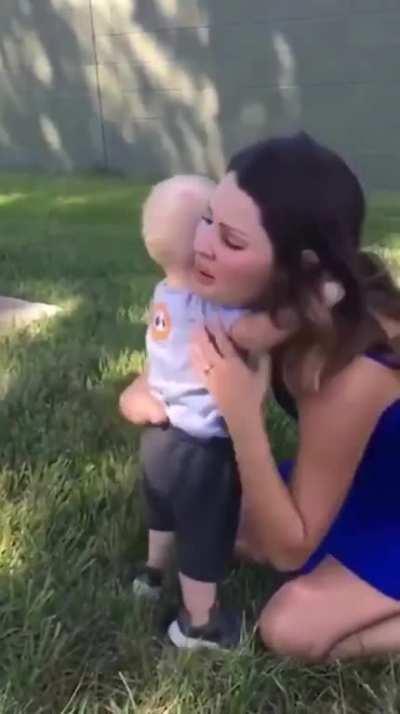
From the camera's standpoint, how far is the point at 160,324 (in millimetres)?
2553

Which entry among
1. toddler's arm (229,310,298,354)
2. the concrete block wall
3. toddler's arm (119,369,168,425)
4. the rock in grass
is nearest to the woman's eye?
toddler's arm (229,310,298,354)

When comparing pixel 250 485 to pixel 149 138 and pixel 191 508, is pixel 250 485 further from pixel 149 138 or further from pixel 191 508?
pixel 149 138

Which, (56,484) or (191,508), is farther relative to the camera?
(56,484)

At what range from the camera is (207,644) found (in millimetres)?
2473

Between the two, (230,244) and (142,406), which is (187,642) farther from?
(230,244)

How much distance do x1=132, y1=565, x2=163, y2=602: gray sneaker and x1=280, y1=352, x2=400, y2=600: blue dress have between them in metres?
0.31

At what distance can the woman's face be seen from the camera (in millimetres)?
2348

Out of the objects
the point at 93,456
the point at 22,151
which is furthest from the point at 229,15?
the point at 93,456

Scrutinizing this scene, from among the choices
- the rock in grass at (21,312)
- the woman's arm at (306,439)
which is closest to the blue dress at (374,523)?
the woman's arm at (306,439)

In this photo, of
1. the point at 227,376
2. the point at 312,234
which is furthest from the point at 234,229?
the point at 227,376

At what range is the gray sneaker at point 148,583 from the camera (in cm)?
264

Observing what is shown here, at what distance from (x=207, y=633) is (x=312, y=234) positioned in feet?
2.64

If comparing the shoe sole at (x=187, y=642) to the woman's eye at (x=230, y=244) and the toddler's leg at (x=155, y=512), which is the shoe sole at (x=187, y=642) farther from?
the woman's eye at (x=230, y=244)

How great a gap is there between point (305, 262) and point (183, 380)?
368mm
